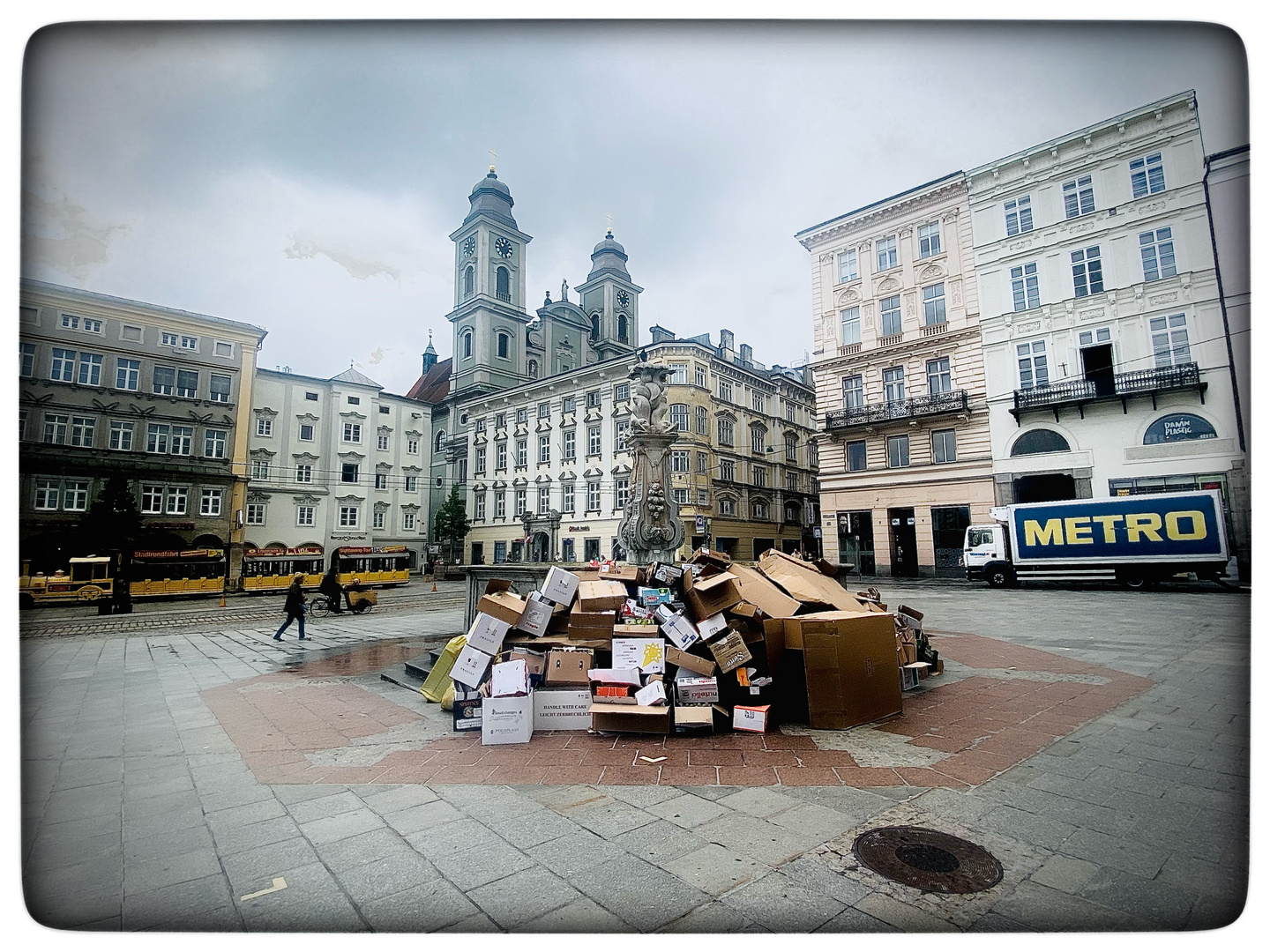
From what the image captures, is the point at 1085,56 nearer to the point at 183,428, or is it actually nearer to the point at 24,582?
the point at 24,582

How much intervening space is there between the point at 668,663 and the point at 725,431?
30638mm

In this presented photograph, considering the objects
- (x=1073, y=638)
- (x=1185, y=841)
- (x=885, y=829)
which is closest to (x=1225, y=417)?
(x=1185, y=841)

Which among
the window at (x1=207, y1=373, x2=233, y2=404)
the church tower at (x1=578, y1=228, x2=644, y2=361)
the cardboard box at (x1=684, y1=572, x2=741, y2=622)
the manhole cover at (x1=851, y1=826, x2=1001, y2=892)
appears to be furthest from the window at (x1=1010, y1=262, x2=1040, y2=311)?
the church tower at (x1=578, y1=228, x2=644, y2=361)

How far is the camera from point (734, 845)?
9.09ft

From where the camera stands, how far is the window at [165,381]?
32.5 feet

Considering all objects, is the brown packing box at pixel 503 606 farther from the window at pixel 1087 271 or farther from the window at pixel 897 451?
the window at pixel 897 451

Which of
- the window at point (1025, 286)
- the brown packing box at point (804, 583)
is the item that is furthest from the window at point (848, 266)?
the brown packing box at point (804, 583)

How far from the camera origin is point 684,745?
4.32m

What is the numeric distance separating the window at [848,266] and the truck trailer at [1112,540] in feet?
42.0

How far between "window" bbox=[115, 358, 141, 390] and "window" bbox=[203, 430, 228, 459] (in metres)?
9.20

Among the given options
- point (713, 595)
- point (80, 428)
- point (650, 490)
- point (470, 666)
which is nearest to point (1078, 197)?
point (650, 490)

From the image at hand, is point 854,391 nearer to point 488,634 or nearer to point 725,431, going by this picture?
point 725,431

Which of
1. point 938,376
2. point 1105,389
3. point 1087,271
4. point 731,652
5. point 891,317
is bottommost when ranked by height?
point 731,652

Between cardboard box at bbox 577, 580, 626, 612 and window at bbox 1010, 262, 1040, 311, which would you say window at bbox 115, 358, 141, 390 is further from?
window at bbox 1010, 262, 1040, 311
